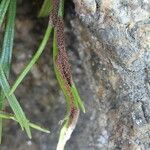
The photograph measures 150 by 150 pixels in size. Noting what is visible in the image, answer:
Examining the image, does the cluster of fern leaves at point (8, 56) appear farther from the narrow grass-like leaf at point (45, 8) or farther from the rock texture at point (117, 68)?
the rock texture at point (117, 68)

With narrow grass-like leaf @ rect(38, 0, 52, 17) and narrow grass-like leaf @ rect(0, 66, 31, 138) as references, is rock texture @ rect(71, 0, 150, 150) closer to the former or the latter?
narrow grass-like leaf @ rect(38, 0, 52, 17)

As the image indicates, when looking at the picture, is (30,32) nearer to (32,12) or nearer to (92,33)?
(32,12)

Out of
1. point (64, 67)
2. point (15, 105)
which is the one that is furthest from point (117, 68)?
point (15, 105)

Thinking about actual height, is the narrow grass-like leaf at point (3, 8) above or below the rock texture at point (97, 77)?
above

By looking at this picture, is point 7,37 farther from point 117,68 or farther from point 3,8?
point 117,68

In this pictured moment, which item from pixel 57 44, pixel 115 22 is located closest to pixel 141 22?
pixel 115 22

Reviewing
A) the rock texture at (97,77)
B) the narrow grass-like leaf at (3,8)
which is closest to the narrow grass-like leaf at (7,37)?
the narrow grass-like leaf at (3,8)
